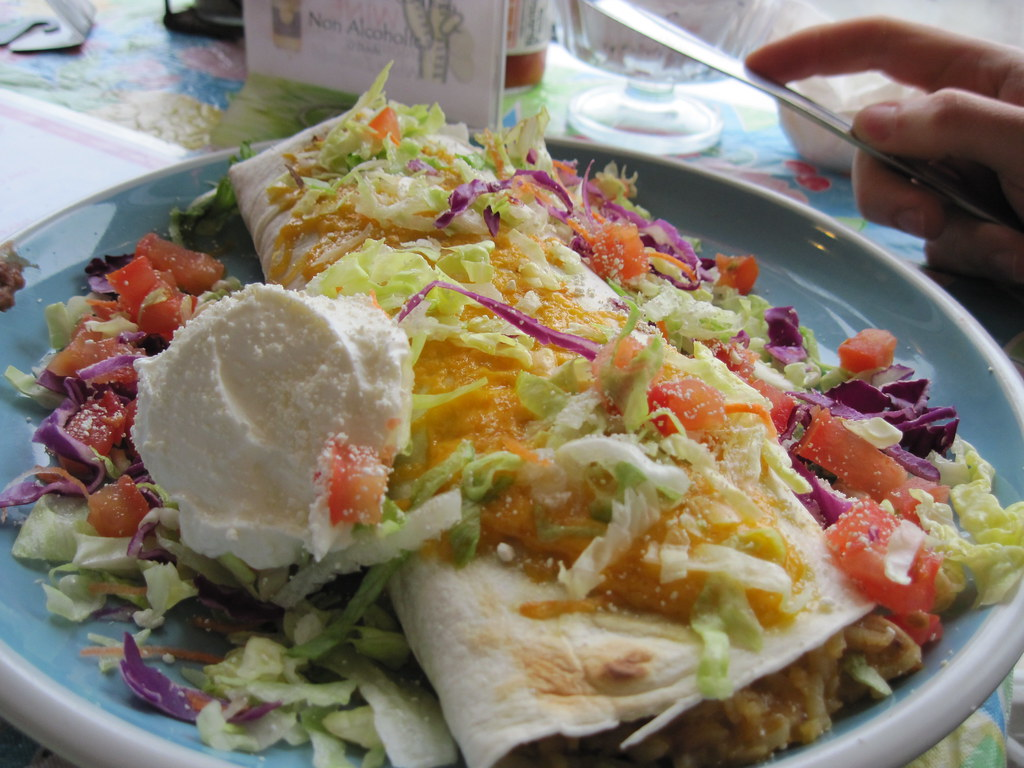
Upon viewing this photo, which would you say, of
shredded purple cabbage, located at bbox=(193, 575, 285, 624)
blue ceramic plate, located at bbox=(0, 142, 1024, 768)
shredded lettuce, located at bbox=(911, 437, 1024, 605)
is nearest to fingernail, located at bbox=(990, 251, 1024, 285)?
blue ceramic plate, located at bbox=(0, 142, 1024, 768)

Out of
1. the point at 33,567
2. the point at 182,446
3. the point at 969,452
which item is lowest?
the point at 33,567

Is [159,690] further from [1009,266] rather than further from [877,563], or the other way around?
[1009,266]

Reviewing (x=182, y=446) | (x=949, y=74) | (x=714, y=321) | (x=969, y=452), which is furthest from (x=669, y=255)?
(x=182, y=446)

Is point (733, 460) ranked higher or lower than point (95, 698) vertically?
higher

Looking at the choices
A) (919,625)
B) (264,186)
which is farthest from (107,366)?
(919,625)

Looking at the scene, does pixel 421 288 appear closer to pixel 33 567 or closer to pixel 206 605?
pixel 206 605
